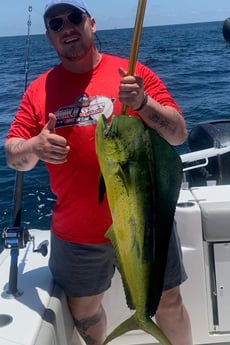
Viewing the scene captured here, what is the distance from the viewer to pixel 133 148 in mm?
1729

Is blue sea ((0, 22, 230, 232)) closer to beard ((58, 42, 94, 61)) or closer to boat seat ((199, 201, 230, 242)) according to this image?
beard ((58, 42, 94, 61))

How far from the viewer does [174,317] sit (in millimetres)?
2582

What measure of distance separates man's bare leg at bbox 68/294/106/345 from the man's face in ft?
3.77

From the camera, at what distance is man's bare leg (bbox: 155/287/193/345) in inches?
100

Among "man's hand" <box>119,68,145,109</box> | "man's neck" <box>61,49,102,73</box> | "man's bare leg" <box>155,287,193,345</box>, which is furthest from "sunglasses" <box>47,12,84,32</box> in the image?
"man's bare leg" <box>155,287,193,345</box>

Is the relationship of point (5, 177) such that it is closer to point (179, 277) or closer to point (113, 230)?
point (179, 277)

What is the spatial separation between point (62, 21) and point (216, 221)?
130 cm

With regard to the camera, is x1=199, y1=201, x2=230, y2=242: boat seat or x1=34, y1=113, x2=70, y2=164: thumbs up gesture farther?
x1=199, y1=201, x2=230, y2=242: boat seat

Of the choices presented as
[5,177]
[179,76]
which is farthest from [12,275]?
[179,76]

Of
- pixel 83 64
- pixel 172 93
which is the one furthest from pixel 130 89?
pixel 172 93

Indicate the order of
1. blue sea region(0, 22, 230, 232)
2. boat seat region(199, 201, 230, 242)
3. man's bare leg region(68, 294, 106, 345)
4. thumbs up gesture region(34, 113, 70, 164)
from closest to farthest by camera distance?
thumbs up gesture region(34, 113, 70, 164), man's bare leg region(68, 294, 106, 345), boat seat region(199, 201, 230, 242), blue sea region(0, 22, 230, 232)

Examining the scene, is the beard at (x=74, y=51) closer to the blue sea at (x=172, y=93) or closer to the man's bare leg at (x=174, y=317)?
the blue sea at (x=172, y=93)

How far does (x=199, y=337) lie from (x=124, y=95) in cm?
176

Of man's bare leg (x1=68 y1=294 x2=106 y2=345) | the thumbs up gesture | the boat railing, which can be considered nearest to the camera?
the thumbs up gesture
